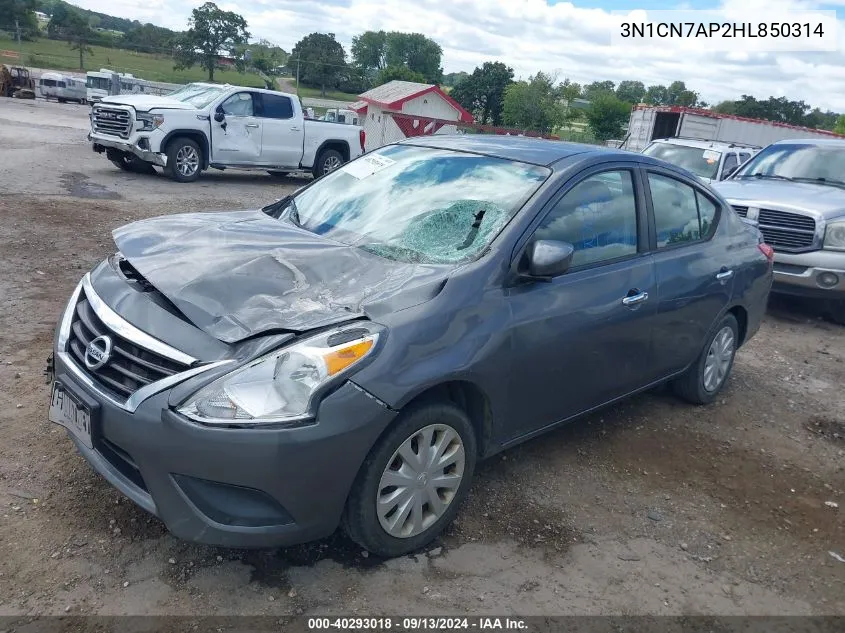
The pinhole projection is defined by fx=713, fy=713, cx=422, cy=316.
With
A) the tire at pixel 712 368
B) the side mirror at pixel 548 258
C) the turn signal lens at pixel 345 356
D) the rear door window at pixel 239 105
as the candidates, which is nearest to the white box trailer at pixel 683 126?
the rear door window at pixel 239 105

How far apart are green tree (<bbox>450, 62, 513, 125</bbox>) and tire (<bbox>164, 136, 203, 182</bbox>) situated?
126 ft

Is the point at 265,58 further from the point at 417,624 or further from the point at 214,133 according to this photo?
the point at 417,624

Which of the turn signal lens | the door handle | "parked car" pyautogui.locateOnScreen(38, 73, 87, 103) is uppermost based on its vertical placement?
"parked car" pyautogui.locateOnScreen(38, 73, 87, 103)

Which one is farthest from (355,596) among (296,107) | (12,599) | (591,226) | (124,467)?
(296,107)

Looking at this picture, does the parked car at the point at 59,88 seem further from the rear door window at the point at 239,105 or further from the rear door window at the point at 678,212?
the rear door window at the point at 678,212

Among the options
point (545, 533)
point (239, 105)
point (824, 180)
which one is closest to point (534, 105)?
point (239, 105)

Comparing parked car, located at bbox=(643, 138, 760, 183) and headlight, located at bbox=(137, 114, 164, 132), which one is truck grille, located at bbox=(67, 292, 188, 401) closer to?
parked car, located at bbox=(643, 138, 760, 183)

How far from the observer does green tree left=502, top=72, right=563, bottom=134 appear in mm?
42438

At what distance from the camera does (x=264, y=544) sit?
2641 mm

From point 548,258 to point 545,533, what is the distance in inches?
51.4

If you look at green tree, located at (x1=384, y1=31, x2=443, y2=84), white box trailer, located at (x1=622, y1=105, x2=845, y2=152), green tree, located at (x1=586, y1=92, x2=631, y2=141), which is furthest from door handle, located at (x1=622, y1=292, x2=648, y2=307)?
green tree, located at (x1=384, y1=31, x2=443, y2=84)

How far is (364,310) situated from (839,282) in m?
6.28

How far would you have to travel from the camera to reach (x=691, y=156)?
11383 mm

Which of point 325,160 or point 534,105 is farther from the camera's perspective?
point 534,105
